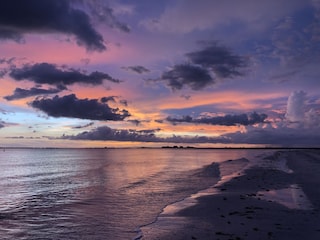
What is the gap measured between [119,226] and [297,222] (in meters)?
8.83

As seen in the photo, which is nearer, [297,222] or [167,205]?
[297,222]

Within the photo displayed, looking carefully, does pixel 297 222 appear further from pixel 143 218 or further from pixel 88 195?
pixel 88 195

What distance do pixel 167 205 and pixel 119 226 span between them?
6803 mm

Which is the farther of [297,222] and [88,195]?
[88,195]

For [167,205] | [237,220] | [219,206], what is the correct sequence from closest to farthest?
1. [237,220]
2. [219,206]
3. [167,205]

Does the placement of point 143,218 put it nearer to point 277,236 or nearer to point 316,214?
point 277,236

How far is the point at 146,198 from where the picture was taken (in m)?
27.4

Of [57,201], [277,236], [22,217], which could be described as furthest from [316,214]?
[57,201]

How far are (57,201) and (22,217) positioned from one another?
694 cm

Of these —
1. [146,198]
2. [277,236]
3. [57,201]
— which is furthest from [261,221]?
[57,201]

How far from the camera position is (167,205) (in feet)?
78.1

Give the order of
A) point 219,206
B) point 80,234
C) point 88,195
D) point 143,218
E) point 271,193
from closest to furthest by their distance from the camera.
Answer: point 80,234 → point 143,218 → point 219,206 → point 271,193 → point 88,195

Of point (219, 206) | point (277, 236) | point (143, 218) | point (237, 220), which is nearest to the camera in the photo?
point (277, 236)

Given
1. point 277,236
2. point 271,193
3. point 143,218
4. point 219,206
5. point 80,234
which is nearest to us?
point 277,236
